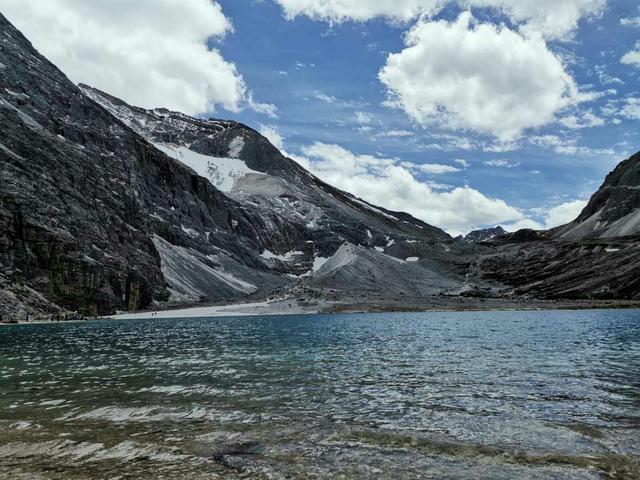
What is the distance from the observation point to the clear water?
41.7 ft

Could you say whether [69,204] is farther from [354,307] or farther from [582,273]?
[582,273]

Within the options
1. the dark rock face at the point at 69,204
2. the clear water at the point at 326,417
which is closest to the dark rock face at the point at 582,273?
the dark rock face at the point at 69,204

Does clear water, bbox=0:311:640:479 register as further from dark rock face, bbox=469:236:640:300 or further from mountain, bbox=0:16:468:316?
dark rock face, bbox=469:236:640:300

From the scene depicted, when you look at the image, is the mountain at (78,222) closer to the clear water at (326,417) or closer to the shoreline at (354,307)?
the shoreline at (354,307)

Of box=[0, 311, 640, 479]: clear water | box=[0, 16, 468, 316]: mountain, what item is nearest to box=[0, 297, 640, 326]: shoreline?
box=[0, 16, 468, 316]: mountain

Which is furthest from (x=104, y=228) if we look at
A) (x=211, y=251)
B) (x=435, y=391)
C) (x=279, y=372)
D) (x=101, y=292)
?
(x=435, y=391)

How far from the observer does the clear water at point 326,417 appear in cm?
1272

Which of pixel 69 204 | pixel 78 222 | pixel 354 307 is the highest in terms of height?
pixel 69 204

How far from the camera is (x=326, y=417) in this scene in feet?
58.6

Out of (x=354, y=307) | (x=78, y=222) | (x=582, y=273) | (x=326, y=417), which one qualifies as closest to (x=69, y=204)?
(x=78, y=222)

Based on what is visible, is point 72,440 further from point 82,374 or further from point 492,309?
point 492,309

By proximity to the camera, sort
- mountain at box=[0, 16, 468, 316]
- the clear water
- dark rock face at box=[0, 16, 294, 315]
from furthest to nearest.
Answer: dark rock face at box=[0, 16, 294, 315] < mountain at box=[0, 16, 468, 316] < the clear water

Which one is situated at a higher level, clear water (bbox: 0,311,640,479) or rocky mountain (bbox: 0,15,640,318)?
rocky mountain (bbox: 0,15,640,318)

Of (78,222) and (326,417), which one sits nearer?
(326,417)
